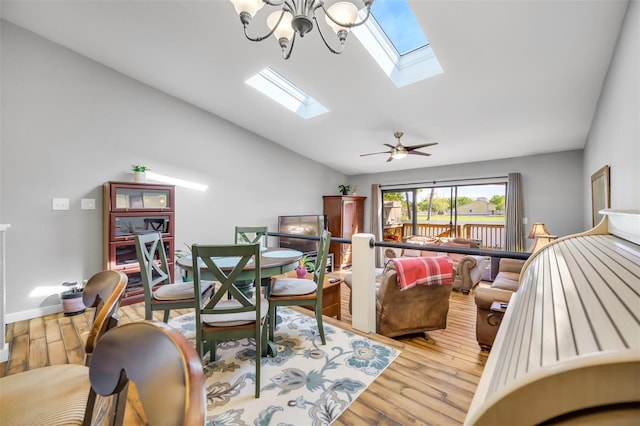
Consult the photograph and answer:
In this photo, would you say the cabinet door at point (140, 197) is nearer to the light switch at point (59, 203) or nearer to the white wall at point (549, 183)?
the light switch at point (59, 203)

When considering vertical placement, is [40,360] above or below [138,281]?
below

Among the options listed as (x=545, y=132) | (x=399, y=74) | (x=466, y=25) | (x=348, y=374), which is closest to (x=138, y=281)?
(x=348, y=374)

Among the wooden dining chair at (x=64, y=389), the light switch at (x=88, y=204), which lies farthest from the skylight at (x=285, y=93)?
the wooden dining chair at (x=64, y=389)

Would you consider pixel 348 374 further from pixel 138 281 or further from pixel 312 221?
pixel 312 221

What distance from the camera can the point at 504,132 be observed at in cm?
398

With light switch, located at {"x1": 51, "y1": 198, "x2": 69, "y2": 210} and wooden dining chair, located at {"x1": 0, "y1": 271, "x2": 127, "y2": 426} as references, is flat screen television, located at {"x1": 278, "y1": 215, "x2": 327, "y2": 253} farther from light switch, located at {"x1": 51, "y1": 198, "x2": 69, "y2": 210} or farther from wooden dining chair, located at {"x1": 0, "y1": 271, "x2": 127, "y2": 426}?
wooden dining chair, located at {"x1": 0, "y1": 271, "x2": 127, "y2": 426}

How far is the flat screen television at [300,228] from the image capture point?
18.3 feet

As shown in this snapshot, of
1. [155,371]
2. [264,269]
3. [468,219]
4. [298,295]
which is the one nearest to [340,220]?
[468,219]

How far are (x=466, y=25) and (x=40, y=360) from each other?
420 centimetres

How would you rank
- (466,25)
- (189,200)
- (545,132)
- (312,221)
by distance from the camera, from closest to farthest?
(466,25), (545,132), (189,200), (312,221)

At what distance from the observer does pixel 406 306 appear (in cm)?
270

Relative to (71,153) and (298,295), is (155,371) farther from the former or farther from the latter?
(71,153)

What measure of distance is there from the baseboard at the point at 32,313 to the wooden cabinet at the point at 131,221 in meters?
0.62

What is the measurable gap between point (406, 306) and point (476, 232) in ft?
14.3
